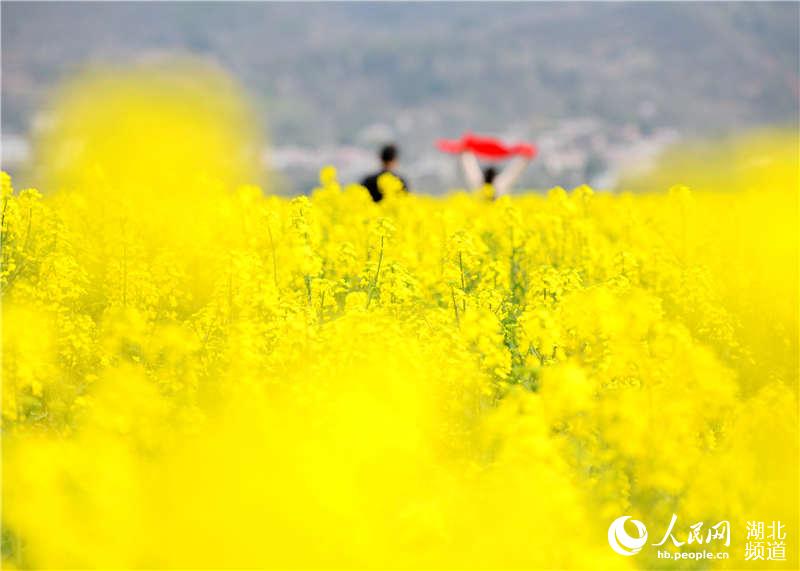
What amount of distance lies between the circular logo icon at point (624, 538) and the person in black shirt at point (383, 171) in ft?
21.2

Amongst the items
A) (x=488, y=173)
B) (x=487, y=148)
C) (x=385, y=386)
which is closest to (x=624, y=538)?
(x=385, y=386)

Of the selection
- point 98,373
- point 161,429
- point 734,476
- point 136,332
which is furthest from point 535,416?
point 98,373

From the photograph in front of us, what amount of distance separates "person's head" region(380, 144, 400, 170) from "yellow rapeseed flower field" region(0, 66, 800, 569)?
2.37m

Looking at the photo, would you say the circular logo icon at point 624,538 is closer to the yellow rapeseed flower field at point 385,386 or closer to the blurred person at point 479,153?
the yellow rapeseed flower field at point 385,386

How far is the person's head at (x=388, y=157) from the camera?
34.1 feet

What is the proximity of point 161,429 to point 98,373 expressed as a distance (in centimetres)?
123

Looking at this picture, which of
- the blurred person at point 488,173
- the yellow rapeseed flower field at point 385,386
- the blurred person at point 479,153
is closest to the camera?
the yellow rapeseed flower field at point 385,386

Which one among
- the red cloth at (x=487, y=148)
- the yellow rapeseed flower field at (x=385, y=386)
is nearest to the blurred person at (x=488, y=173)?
the red cloth at (x=487, y=148)

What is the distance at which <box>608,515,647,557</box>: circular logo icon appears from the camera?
3.75 m

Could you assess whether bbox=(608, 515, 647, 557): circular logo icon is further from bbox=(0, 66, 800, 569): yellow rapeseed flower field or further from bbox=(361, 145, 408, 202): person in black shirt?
bbox=(361, 145, 408, 202): person in black shirt

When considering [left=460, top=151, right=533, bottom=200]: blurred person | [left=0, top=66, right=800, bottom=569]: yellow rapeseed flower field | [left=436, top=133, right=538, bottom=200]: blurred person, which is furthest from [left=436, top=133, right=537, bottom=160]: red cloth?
[left=0, top=66, right=800, bottom=569]: yellow rapeseed flower field

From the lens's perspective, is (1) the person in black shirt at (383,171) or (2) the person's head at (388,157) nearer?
(1) the person in black shirt at (383,171)

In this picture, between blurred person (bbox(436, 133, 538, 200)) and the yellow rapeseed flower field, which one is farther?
blurred person (bbox(436, 133, 538, 200))

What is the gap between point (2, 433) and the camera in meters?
4.26
